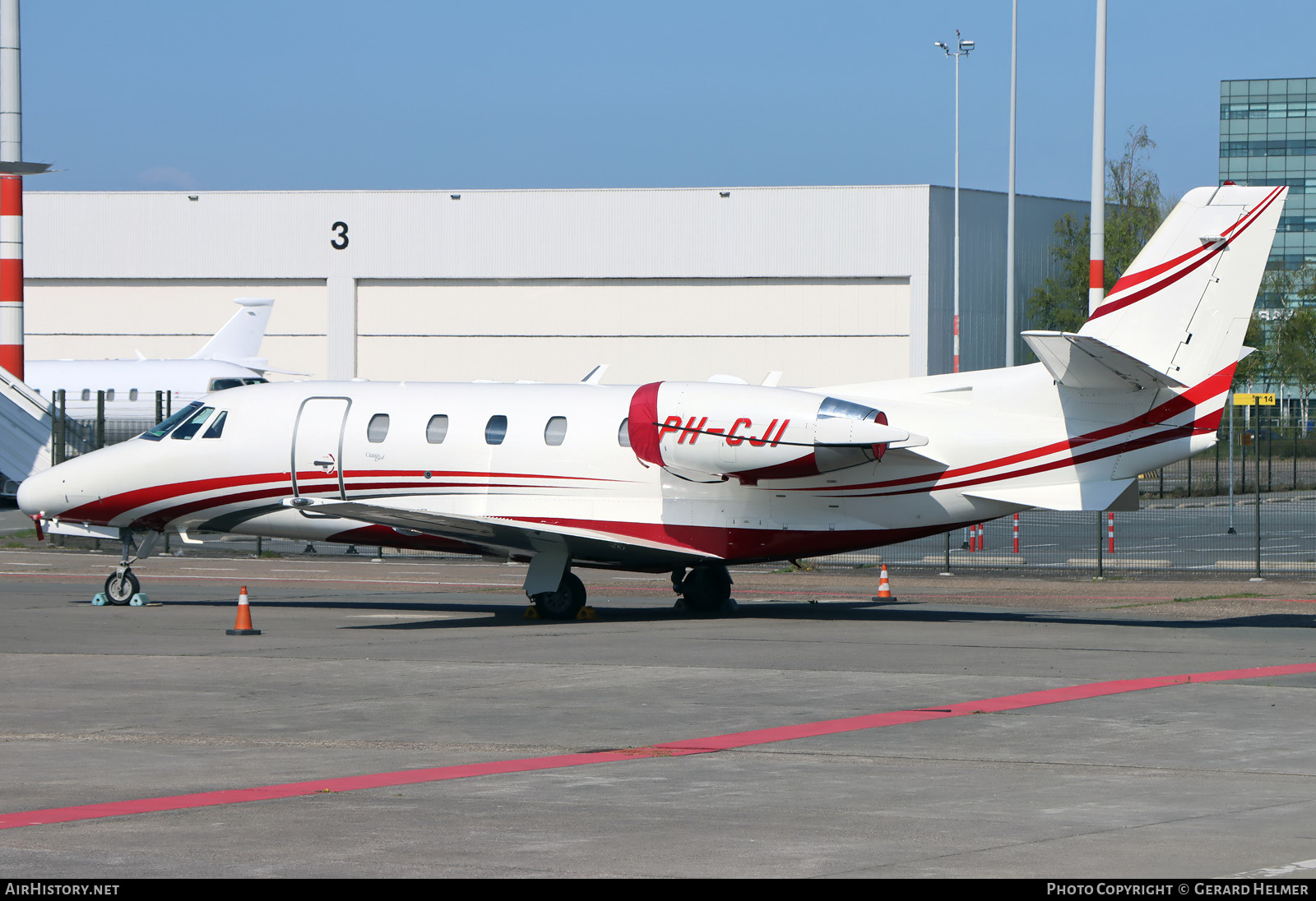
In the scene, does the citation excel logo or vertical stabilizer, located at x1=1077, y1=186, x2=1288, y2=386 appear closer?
vertical stabilizer, located at x1=1077, y1=186, x2=1288, y2=386

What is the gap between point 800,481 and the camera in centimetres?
2105

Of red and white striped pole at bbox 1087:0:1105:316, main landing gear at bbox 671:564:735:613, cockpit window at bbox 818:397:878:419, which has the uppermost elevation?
red and white striped pole at bbox 1087:0:1105:316

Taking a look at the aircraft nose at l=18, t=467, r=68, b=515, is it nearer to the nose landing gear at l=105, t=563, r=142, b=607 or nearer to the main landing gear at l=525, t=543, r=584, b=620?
the nose landing gear at l=105, t=563, r=142, b=607

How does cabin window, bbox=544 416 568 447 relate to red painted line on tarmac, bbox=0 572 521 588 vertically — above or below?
above

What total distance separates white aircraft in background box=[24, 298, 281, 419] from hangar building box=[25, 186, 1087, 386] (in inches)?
521

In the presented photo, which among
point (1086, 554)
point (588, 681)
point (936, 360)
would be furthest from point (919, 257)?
point (588, 681)

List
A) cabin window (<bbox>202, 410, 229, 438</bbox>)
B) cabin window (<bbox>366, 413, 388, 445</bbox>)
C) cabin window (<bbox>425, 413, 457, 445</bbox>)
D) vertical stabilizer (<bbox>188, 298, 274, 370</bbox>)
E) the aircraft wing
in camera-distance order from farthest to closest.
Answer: vertical stabilizer (<bbox>188, 298, 274, 370</bbox>)
cabin window (<bbox>202, 410, 229, 438</bbox>)
cabin window (<bbox>366, 413, 388, 445</bbox>)
cabin window (<bbox>425, 413, 457, 445</bbox>)
the aircraft wing

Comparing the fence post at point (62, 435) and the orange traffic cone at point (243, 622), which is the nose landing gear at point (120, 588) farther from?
the fence post at point (62, 435)

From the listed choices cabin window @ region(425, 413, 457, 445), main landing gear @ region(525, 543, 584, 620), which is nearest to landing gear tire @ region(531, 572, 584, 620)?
main landing gear @ region(525, 543, 584, 620)

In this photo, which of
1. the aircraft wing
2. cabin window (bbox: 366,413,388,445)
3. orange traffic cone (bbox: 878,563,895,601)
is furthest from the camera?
orange traffic cone (bbox: 878,563,895,601)

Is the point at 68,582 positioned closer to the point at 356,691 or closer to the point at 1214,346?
the point at 356,691

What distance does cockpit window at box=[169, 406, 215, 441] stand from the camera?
22984mm

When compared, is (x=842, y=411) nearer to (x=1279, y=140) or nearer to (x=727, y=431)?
(x=727, y=431)

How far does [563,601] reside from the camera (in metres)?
21.7
